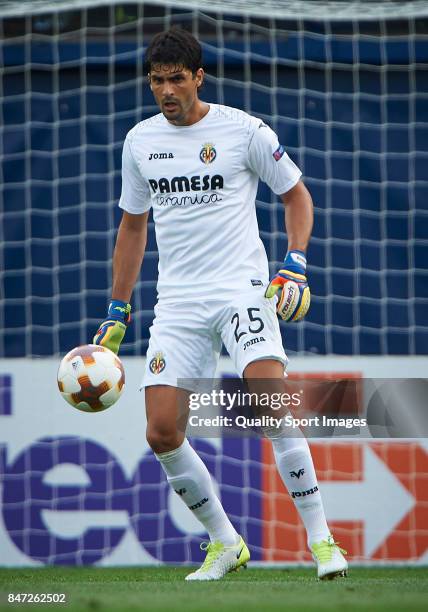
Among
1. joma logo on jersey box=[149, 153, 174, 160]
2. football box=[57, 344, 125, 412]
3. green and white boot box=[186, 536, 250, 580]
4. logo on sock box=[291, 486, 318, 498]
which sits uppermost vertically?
joma logo on jersey box=[149, 153, 174, 160]

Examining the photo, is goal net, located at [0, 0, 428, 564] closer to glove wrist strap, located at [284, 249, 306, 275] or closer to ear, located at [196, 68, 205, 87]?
ear, located at [196, 68, 205, 87]

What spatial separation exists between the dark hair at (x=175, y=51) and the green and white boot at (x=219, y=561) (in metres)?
1.99

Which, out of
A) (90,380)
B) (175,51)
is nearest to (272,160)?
(175,51)

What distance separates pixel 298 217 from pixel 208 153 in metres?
0.46

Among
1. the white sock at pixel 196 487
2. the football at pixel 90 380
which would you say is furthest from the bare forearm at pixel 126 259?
the white sock at pixel 196 487

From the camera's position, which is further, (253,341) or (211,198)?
(211,198)

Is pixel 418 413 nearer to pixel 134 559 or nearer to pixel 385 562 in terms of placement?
pixel 385 562

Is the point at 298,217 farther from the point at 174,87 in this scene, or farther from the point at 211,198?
the point at 174,87

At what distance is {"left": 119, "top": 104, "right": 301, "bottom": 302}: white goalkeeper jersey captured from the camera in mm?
5027

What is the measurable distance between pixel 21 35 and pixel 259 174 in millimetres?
3375

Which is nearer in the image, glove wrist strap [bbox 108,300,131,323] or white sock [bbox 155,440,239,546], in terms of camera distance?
white sock [bbox 155,440,239,546]

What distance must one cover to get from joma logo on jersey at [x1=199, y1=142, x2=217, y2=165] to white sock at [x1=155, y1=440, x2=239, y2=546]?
1.18 m

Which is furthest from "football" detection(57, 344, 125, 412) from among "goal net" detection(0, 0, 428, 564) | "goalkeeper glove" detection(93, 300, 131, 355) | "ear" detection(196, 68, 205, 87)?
"goal net" detection(0, 0, 428, 564)

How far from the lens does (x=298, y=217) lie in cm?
505
